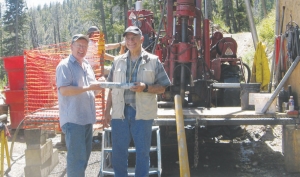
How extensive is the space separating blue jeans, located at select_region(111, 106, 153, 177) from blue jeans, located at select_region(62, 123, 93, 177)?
0.32 meters

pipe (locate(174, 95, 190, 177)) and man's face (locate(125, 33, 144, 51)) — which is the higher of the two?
man's face (locate(125, 33, 144, 51))

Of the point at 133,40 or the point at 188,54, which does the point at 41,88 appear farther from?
the point at 133,40

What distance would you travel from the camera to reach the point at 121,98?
409cm

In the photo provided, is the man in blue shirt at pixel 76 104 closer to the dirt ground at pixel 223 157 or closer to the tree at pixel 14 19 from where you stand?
the dirt ground at pixel 223 157

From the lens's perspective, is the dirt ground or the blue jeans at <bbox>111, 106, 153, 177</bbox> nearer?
the blue jeans at <bbox>111, 106, 153, 177</bbox>

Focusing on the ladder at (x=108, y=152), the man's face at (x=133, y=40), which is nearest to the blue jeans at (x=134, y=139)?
the man's face at (x=133, y=40)

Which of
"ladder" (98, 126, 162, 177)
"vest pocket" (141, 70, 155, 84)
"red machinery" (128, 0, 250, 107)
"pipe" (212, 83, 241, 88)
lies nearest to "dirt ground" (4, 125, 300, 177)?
"ladder" (98, 126, 162, 177)

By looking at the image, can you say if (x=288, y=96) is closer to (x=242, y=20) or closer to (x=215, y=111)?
(x=215, y=111)

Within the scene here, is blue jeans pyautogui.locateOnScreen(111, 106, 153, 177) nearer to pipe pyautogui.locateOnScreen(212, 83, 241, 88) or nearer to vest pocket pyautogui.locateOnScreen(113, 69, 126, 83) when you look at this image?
vest pocket pyautogui.locateOnScreen(113, 69, 126, 83)

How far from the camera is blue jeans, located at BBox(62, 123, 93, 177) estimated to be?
13.0 feet

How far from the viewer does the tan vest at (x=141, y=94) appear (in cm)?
402

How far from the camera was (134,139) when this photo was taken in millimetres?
4105

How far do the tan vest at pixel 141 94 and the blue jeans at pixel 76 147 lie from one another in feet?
1.24

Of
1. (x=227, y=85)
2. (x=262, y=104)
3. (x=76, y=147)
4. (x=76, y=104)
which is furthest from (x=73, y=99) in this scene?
(x=227, y=85)
